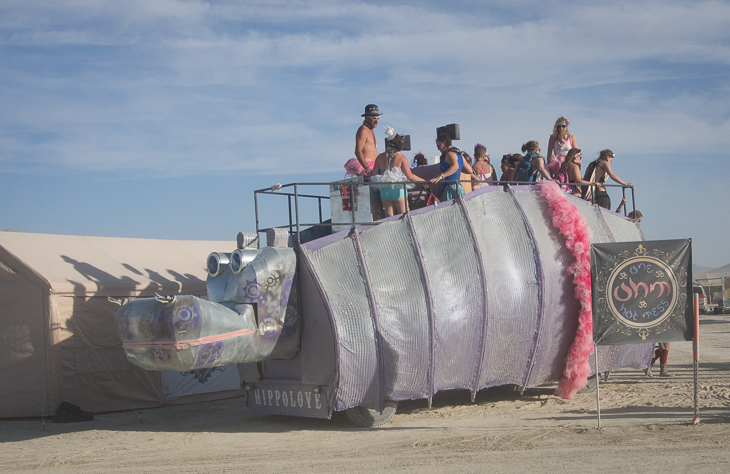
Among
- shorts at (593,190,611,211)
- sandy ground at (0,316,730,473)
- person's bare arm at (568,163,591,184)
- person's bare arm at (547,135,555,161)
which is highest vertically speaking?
person's bare arm at (547,135,555,161)

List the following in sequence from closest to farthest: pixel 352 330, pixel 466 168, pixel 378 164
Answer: pixel 352 330, pixel 378 164, pixel 466 168

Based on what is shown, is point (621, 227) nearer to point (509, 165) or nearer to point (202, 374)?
point (509, 165)

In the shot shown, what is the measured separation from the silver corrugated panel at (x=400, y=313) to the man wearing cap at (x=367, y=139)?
6.21 ft

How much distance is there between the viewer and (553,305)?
953 centimetres

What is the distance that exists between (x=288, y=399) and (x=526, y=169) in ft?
17.7

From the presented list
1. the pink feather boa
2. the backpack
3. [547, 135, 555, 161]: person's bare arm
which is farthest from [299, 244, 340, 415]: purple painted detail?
[547, 135, 555, 161]: person's bare arm

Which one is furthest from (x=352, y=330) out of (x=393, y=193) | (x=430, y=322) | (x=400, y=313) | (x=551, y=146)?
(x=551, y=146)

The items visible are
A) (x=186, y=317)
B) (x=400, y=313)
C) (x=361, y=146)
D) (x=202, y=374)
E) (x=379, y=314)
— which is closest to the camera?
(x=186, y=317)

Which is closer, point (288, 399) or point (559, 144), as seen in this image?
point (288, 399)

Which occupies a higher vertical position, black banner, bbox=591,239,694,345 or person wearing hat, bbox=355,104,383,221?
person wearing hat, bbox=355,104,383,221

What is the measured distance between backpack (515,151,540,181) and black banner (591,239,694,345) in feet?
10.3

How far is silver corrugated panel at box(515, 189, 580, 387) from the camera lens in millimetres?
9508

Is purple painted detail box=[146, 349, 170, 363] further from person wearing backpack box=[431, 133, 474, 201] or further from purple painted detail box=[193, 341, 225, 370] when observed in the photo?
person wearing backpack box=[431, 133, 474, 201]

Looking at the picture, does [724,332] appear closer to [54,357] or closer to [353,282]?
[353,282]
